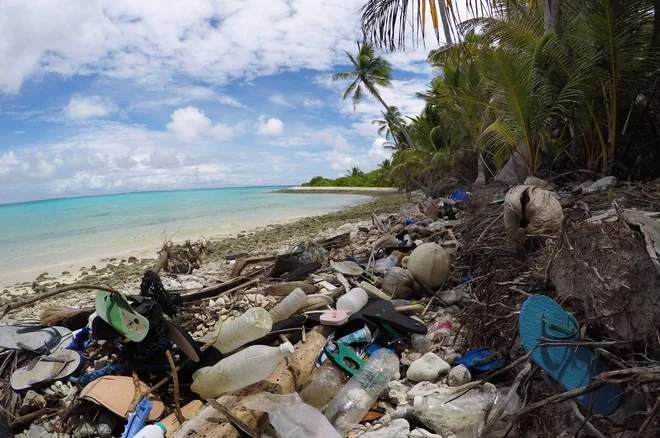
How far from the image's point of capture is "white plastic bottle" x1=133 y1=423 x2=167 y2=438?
6.26ft

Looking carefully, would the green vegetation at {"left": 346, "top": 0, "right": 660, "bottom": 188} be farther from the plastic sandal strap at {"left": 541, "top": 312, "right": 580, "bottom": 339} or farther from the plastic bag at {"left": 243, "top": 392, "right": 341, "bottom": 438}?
the plastic bag at {"left": 243, "top": 392, "right": 341, "bottom": 438}

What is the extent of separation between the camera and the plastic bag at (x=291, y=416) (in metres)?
1.93

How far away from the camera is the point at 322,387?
2.38m

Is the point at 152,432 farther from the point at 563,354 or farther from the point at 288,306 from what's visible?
the point at 563,354

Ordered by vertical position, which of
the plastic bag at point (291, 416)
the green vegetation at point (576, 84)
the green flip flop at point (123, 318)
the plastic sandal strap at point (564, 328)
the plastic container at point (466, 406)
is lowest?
the plastic container at point (466, 406)

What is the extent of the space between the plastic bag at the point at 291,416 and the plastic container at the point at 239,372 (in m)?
0.17

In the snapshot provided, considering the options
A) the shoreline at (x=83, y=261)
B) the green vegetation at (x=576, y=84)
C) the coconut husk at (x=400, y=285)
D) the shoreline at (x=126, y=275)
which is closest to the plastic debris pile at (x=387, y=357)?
the coconut husk at (x=400, y=285)

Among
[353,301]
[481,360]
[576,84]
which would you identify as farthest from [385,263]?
[576,84]

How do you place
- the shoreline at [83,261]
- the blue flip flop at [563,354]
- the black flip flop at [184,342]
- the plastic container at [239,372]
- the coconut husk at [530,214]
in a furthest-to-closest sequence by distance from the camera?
the shoreline at [83,261]
the coconut husk at [530,214]
the black flip flop at [184,342]
the plastic container at [239,372]
the blue flip flop at [563,354]

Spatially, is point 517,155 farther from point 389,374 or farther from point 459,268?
point 389,374

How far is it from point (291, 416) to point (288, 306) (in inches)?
53.3

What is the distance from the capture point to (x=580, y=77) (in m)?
6.35

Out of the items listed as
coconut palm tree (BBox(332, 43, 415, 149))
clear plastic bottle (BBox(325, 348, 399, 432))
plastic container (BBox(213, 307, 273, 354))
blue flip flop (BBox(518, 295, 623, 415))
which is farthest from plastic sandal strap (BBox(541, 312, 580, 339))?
coconut palm tree (BBox(332, 43, 415, 149))

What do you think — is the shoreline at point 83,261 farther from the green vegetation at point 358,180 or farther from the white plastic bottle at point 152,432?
the green vegetation at point 358,180
